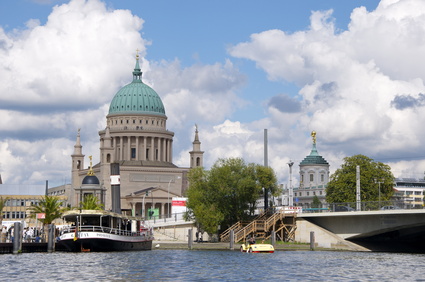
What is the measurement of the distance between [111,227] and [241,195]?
29650mm

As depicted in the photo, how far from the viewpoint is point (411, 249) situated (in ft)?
363

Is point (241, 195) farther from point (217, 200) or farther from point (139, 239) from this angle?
point (139, 239)

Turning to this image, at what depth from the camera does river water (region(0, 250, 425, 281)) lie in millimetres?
57562

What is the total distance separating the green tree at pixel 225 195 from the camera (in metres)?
Answer: 114

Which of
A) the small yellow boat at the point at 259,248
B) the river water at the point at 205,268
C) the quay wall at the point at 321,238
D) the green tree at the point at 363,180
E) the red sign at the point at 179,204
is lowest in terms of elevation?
the river water at the point at 205,268

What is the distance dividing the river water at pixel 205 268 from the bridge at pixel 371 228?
17.2m

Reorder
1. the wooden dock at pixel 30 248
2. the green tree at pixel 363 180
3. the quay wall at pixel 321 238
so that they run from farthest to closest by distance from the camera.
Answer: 1. the green tree at pixel 363 180
2. the quay wall at pixel 321 238
3. the wooden dock at pixel 30 248

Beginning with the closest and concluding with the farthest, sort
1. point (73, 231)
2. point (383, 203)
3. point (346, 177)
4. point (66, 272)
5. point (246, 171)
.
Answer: point (66, 272)
point (73, 231)
point (383, 203)
point (246, 171)
point (346, 177)

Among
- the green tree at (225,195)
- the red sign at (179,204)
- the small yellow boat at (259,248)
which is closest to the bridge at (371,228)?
the green tree at (225,195)

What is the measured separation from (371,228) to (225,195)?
76.7 ft

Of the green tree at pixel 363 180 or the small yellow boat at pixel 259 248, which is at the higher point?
the green tree at pixel 363 180

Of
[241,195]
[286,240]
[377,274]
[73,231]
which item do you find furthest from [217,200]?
[377,274]

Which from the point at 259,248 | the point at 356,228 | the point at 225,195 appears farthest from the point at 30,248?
the point at 356,228

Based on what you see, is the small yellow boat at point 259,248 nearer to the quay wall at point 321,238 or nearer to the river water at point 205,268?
the river water at point 205,268
